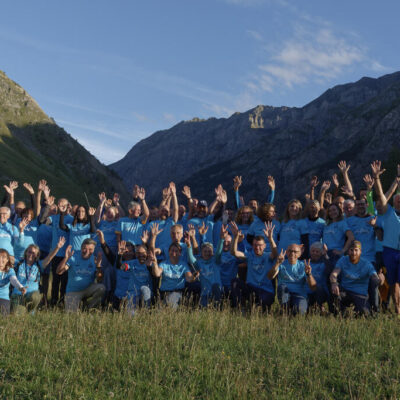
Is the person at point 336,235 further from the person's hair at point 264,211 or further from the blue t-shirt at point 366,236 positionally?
the person's hair at point 264,211

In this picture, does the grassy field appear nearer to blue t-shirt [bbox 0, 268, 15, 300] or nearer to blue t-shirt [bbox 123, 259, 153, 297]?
blue t-shirt [bbox 0, 268, 15, 300]

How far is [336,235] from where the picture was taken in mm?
9430

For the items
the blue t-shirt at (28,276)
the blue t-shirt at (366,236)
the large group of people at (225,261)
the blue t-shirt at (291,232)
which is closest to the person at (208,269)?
the large group of people at (225,261)

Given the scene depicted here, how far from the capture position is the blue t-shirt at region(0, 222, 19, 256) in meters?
9.59

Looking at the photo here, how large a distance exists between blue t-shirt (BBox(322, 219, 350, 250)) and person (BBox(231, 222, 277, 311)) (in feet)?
4.57

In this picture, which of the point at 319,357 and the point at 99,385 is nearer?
the point at 99,385

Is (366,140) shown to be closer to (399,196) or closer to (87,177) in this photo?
(87,177)

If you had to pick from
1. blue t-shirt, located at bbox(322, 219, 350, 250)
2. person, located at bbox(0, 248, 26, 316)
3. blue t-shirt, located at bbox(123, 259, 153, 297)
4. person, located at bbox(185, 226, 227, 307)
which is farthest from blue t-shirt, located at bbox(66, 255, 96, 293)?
blue t-shirt, located at bbox(322, 219, 350, 250)

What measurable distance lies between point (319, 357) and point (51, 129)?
338 feet

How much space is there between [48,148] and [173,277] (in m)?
92.3

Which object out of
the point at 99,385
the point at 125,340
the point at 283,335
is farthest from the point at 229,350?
the point at 99,385

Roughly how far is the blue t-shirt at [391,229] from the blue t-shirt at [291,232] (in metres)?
1.83

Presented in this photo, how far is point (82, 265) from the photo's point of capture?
985cm

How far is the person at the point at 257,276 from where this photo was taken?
8.95 metres
